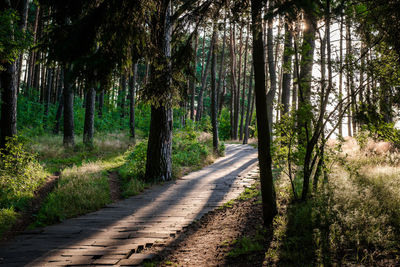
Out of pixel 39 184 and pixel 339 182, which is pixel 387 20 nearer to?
pixel 339 182

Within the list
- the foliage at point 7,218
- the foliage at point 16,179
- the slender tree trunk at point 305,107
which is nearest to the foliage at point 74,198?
the foliage at point 7,218

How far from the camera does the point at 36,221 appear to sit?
5238mm

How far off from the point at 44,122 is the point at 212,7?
1911cm

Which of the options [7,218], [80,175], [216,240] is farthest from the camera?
[80,175]

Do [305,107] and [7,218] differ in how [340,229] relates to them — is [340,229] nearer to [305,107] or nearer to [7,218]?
[305,107]

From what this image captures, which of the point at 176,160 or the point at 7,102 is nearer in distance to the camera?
the point at 7,102

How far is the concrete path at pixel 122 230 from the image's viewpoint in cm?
367

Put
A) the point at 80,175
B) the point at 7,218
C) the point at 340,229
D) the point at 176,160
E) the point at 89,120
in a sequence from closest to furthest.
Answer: the point at 340,229 → the point at 7,218 → the point at 80,175 → the point at 176,160 → the point at 89,120

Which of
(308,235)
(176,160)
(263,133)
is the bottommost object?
(308,235)

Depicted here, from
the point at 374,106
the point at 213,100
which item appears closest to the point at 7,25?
the point at 374,106

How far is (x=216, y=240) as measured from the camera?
445 cm

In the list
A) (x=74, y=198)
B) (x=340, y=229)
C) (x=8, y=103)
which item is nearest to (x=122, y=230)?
(x=74, y=198)

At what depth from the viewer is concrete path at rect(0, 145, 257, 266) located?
3.67 meters

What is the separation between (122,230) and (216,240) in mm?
1769
